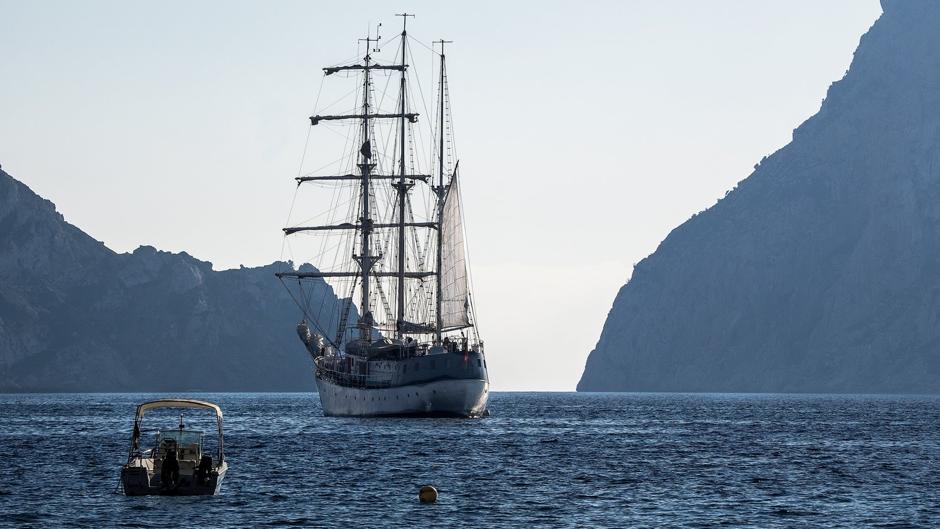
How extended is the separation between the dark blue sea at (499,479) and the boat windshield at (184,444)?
2.64m

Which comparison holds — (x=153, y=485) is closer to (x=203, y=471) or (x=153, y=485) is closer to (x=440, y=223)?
(x=203, y=471)

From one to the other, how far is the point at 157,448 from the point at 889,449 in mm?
60654

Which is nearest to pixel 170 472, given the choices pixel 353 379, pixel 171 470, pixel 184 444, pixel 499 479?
pixel 171 470

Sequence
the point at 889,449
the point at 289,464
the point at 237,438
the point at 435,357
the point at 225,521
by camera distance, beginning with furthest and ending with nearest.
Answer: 1. the point at 435,357
2. the point at 237,438
3. the point at 889,449
4. the point at 289,464
5. the point at 225,521

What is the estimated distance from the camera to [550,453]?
10762 cm

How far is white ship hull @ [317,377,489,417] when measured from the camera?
146m

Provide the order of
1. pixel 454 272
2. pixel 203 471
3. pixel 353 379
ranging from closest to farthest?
pixel 203 471 < pixel 454 272 < pixel 353 379

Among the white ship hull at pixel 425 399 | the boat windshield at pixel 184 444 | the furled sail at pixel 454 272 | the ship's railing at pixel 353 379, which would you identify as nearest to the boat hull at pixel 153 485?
the boat windshield at pixel 184 444

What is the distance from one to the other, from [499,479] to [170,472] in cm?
2071

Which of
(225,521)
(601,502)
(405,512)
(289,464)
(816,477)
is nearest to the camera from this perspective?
(225,521)

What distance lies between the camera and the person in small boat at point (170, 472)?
70.5 metres

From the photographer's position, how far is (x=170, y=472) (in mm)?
70500

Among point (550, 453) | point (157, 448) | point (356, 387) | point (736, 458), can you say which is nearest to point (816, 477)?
point (736, 458)

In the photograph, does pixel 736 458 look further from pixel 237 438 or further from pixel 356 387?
pixel 356 387
